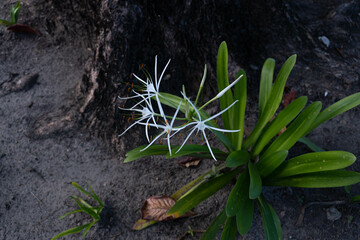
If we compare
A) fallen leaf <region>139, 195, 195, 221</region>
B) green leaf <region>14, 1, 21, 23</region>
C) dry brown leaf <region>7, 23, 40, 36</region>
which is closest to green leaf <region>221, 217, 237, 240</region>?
fallen leaf <region>139, 195, 195, 221</region>

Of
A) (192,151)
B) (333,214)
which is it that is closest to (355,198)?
(333,214)

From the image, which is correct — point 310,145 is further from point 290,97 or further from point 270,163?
point 270,163

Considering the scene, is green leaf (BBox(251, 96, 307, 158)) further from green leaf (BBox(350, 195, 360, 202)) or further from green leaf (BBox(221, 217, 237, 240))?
green leaf (BBox(350, 195, 360, 202))

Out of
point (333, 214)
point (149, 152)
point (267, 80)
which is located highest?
point (267, 80)

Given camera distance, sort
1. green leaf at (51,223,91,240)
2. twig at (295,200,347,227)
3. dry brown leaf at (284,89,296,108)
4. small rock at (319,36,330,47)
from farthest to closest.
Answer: small rock at (319,36,330,47), dry brown leaf at (284,89,296,108), twig at (295,200,347,227), green leaf at (51,223,91,240)

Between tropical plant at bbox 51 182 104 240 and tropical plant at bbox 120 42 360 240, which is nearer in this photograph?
tropical plant at bbox 120 42 360 240

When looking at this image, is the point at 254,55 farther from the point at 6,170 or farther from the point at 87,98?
the point at 6,170

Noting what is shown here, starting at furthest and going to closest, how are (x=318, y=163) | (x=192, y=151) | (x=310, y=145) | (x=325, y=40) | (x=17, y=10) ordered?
(x=17, y=10), (x=325, y=40), (x=310, y=145), (x=192, y=151), (x=318, y=163)
